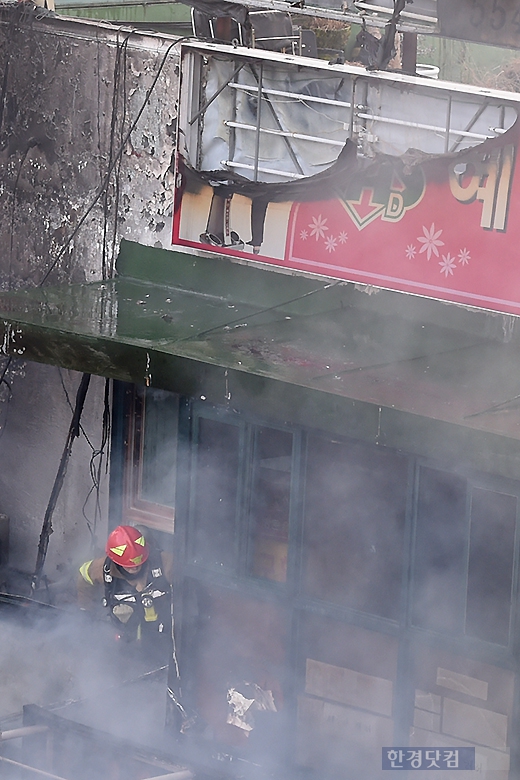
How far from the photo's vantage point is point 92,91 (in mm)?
8039

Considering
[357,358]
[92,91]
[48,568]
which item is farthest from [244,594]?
[92,91]

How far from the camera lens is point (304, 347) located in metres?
6.53

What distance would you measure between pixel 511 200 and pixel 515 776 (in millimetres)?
3474

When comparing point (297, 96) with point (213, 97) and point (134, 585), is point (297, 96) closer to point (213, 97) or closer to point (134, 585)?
point (213, 97)

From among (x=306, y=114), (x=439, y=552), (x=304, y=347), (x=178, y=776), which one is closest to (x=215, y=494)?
(x=304, y=347)

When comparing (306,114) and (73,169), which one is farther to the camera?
(73,169)

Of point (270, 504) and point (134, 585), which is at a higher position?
point (270, 504)

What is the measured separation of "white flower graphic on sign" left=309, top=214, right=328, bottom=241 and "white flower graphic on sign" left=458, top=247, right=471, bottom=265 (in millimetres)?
1005

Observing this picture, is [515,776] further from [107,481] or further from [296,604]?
[107,481]

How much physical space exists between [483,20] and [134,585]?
474cm

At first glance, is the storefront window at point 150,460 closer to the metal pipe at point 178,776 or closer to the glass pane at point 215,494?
the glass pane at point 215,494

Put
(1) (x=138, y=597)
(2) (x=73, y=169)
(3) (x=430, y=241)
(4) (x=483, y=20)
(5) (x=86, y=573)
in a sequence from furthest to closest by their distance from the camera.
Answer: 1. (5) (x=86, y=573)
2. (2) (x=73, y=169)
3. (1) (x=138, y=597)
4. (3) (x=430, y=241)
5. (4) (x=483, y=20)

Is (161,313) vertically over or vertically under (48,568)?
over

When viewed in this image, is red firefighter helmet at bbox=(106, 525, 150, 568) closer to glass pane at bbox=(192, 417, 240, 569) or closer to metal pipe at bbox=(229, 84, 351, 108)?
glass pane at bbox=(192, 417, 240, 569)
